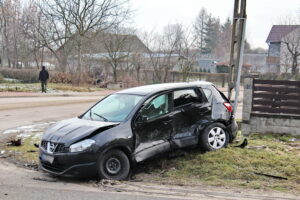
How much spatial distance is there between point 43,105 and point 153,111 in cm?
1295

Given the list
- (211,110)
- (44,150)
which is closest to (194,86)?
(211,110)

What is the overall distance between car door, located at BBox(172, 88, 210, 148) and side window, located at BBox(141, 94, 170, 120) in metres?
0.22

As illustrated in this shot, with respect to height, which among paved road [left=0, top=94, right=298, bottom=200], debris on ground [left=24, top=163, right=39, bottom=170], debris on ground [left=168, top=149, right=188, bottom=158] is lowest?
debris on ground [left=24, top=163, right=39, bottom=170]

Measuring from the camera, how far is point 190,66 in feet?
119

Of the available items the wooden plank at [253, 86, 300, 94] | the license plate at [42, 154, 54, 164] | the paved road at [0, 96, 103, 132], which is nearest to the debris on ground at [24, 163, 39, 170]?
the license plate at [42, 154, 54, 164]

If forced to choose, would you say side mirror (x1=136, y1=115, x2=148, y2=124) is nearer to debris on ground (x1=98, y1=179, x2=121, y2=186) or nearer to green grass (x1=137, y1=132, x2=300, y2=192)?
green grass (x1=137, y1=132, x2=300, y2=192)

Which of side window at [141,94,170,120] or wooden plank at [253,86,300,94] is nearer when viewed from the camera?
side window at [141,94,170,120]

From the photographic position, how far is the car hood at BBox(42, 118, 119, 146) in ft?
20.5

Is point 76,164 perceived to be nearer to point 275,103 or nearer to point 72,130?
point 72,130

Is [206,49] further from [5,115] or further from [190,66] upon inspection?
[5,115]

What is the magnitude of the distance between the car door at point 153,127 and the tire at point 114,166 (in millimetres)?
280

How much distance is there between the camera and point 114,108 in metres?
7.34

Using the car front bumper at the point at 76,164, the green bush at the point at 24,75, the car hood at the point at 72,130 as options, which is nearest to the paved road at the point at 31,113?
the car hood at the point at 72,130

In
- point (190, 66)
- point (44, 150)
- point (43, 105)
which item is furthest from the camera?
point (190, 66)
